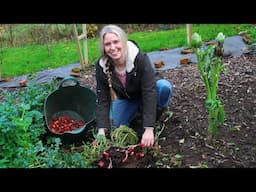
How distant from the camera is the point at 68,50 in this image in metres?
6.17

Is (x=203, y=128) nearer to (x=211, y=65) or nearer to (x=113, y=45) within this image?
(x=211, y=65)

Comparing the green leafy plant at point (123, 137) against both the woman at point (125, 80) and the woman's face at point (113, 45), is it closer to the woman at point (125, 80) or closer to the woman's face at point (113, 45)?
the woman at point (125, 80)

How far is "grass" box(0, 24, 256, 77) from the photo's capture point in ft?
17.8

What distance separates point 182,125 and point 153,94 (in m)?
0.42

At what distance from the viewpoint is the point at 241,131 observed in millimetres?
2967

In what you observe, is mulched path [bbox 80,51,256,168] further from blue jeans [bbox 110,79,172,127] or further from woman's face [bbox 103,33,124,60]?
woman's face [bbox 103,33,124,60]

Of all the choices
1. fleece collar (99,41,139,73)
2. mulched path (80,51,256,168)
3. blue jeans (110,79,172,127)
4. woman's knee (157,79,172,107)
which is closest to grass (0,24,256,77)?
mulched path (80,51,256,168)

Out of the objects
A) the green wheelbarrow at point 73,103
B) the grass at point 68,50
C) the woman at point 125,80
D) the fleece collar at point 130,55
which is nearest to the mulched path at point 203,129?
the woman at point 125,80

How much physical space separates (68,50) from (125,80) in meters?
3.41

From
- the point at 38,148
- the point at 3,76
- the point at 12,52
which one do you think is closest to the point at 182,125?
the point at 38,148

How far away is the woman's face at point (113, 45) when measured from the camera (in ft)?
8.86
